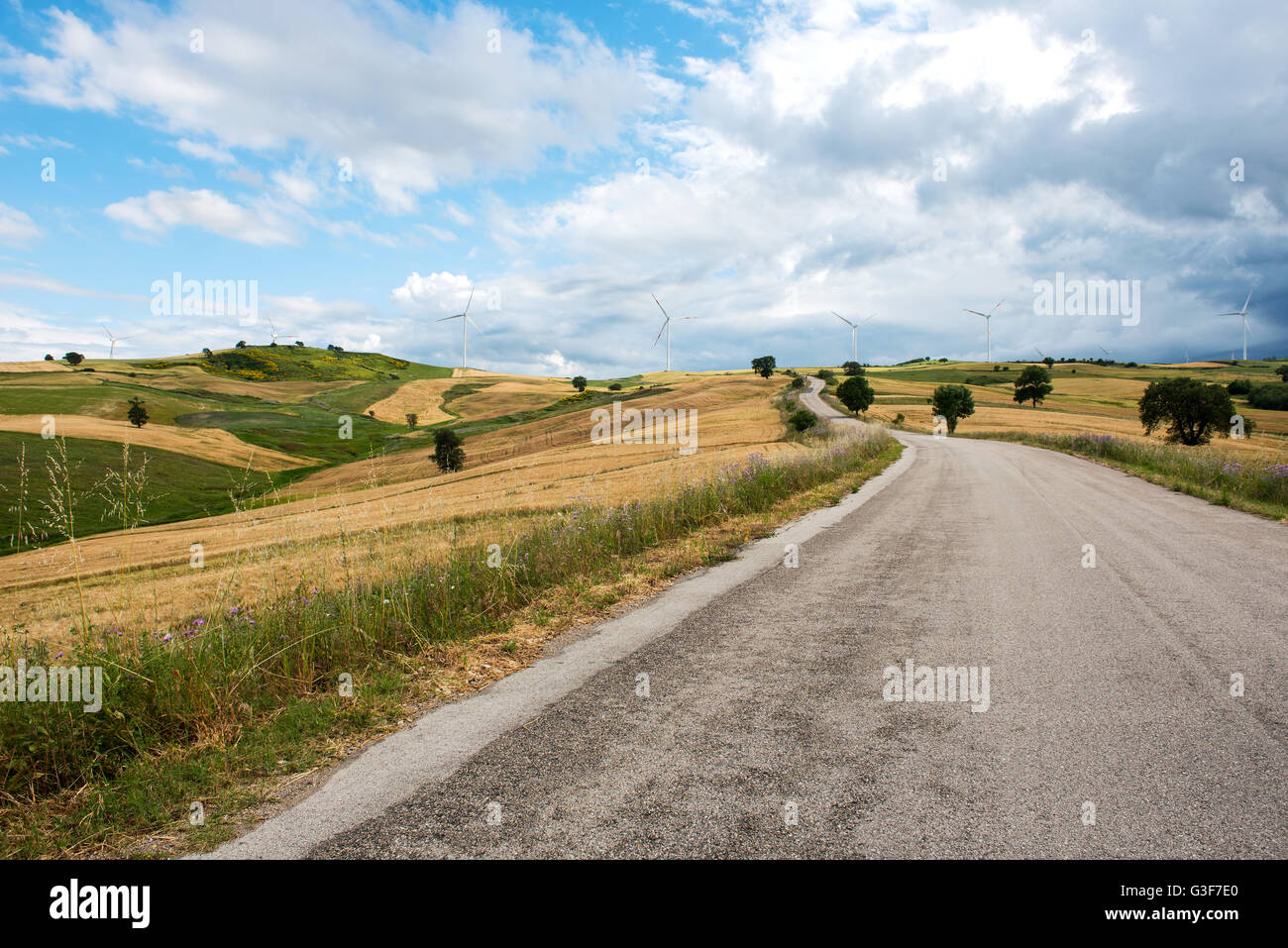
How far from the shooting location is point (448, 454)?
228 feet

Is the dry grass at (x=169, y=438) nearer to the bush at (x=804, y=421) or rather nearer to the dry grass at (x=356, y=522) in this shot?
the dry grass at (x=356, y=522)

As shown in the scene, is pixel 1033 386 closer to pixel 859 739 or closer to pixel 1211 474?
pixel 1211 474

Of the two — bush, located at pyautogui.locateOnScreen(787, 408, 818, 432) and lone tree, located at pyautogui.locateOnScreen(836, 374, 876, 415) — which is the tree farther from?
bush, located at pyautogui.locateOnScreen(787, 408, 818, 432)

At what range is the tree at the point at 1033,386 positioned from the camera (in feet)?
347

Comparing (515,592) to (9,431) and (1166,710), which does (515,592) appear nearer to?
(1166,710)

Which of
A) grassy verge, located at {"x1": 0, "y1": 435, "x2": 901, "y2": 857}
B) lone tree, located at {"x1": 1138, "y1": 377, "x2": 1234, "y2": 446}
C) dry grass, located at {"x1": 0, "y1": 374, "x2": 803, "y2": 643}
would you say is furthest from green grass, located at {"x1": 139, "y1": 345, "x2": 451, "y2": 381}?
grassy verge, located at {"x1": 0, "y1": 435, "x2": 901, "y2": 857}

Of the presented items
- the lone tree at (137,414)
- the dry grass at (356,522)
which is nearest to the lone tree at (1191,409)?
the dry grass at (356,522)

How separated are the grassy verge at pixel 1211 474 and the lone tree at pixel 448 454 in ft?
178

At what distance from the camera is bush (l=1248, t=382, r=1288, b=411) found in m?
92.1

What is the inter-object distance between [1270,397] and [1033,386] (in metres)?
28.7

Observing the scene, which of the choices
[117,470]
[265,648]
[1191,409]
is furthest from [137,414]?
[1191,409]

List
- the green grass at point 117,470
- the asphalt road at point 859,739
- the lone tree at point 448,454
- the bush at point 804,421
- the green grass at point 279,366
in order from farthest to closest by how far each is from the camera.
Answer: the green grass at point 279,366 < the lone tree at point 448,454 < the bush at point 804,421 < the green grass at point 117,470 < the asphalt road at point 859,739
